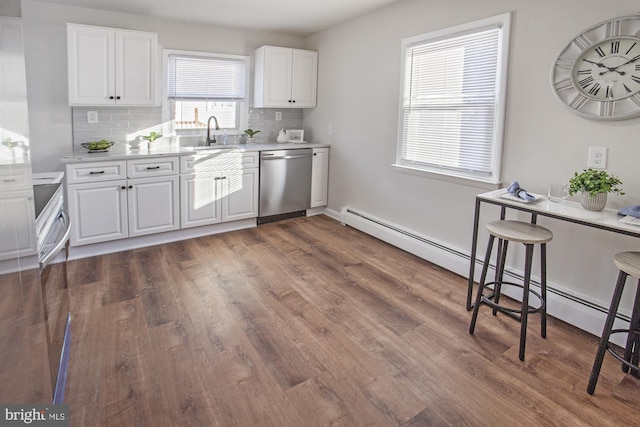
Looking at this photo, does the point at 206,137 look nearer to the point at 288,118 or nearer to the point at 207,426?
the point at 288,118

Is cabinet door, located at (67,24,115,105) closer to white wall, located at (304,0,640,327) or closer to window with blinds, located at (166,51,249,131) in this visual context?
window with blinds, located at (166,51,249,131)

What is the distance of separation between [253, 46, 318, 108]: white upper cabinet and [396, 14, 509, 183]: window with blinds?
1645mm

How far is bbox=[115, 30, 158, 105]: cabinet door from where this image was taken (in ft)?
13.0

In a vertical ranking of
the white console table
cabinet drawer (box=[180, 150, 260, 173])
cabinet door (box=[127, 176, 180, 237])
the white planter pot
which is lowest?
cabinet door (box=[127, 176, 180, 237])

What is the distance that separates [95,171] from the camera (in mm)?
3730

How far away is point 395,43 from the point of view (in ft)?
13.3

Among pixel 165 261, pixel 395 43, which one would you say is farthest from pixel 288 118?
pixel 165 261

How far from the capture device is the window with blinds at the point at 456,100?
3160mm

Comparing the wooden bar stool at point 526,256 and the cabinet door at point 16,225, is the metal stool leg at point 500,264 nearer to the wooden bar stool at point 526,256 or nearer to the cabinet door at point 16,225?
the wooden bar stool at point 526,256

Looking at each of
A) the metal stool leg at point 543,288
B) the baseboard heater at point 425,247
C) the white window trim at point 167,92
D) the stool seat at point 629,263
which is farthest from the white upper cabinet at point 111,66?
the stool seat at point 629,263

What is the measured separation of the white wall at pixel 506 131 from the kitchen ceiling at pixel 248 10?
31 centimetres

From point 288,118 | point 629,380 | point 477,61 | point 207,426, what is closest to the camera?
point 207,426

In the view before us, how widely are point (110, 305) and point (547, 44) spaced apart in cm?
344

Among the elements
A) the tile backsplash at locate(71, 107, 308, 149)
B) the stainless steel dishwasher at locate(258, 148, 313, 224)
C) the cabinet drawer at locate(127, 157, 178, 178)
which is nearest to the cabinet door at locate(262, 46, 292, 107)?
the stainless steel dishwasher at locate(258, 148, 313, 224)
